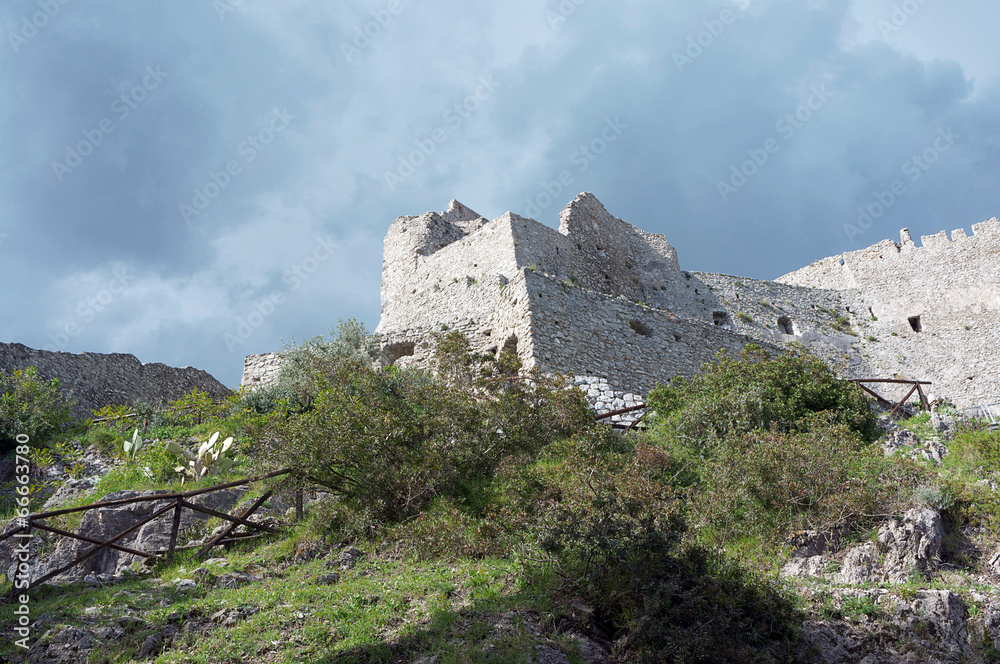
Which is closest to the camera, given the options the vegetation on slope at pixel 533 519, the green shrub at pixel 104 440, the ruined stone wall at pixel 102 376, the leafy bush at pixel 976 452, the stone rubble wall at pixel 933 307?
the vegetation on slope at pixel 533 519

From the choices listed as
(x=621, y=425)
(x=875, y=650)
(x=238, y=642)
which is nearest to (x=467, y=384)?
(x=621, y=425)

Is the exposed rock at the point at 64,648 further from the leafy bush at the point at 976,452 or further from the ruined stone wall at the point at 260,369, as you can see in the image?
the ruined stone wall at the point at 260,369

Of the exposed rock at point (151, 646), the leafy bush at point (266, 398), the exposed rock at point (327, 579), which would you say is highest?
the leafy bush at point (266, 398)

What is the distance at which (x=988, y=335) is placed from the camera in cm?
2327

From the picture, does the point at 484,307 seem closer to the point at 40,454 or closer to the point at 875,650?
the point at 40,454

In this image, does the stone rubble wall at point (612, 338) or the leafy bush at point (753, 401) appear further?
the stone rubble wall at point (612, 338)

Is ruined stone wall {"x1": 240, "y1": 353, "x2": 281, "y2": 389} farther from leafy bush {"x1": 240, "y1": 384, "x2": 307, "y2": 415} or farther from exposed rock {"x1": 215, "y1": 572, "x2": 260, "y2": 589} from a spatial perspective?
exposed rock {"x1": 215, "y1": 572, "x2": 260, "y2": 589}

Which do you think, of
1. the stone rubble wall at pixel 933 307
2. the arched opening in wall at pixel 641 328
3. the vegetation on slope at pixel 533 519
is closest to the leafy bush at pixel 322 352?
→ the vegetation on slope at pixel 533 519

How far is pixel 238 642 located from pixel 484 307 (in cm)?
1230

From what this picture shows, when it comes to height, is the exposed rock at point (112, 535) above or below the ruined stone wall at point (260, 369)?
below

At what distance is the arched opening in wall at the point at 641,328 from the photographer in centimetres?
1619

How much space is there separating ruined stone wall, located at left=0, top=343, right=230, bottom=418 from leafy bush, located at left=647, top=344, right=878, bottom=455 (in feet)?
43.9

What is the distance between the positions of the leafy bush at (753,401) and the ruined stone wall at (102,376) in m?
13.4

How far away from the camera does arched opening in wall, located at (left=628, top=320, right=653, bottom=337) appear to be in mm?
16188
